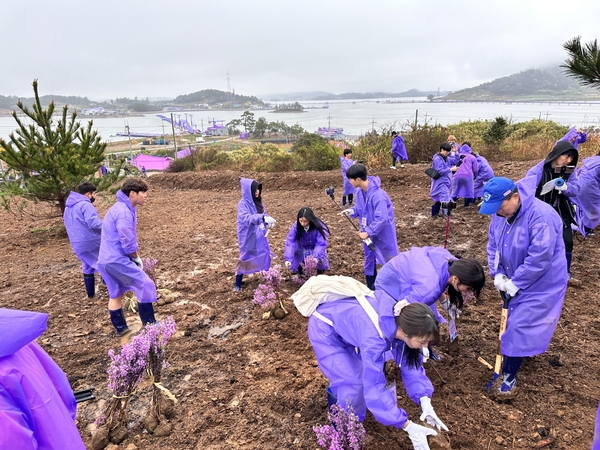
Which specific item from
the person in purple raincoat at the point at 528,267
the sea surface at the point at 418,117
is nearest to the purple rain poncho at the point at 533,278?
the person in purple raincoat at the point at 528,267

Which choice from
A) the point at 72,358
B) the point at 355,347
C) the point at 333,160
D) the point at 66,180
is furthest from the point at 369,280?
the point at 333,160

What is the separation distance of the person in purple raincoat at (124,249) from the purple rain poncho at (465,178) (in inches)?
275

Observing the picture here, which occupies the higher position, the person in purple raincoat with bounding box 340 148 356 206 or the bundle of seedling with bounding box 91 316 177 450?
the person in purple raincoat with bounding box 340 148 356 206

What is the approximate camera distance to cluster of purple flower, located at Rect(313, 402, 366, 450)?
2264 mm

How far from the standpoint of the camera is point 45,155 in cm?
703

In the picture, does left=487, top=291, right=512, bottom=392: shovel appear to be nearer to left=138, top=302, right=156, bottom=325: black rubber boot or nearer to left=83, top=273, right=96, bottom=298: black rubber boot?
left=138, top=302, right=156, bottom=325: black rubber boot

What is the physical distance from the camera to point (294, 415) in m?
2.87

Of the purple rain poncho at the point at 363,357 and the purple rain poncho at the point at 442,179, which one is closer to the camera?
the purple rain poncho at the point at 363,357

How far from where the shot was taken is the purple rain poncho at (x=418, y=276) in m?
2.62

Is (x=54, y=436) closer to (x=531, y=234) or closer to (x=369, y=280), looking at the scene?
(x=531, y=234)

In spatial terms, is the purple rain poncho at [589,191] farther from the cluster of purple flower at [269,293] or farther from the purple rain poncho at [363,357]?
the purple rain poncho at [363,357]

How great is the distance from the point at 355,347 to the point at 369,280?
2495 millimetres

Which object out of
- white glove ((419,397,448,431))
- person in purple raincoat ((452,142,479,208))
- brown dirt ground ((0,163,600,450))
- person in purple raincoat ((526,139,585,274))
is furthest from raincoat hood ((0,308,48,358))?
person in purple raincoat ((452,142,479,208))

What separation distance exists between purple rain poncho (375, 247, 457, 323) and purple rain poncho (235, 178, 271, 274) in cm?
225
